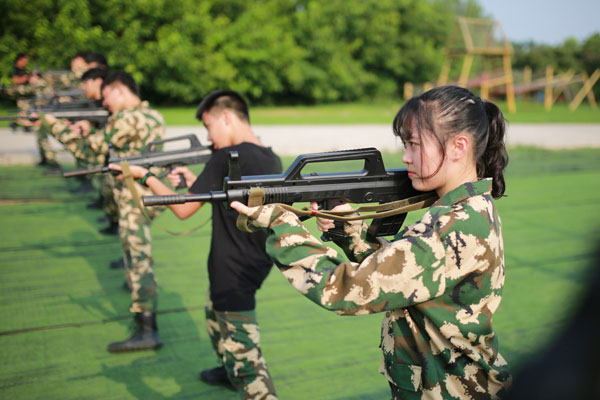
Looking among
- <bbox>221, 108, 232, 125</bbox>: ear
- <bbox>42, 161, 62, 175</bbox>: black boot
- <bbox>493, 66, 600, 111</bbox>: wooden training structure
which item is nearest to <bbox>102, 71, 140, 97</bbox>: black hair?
<bbox>221, 108, 232, 125</bbox>: ear

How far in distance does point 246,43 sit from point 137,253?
78.7ft

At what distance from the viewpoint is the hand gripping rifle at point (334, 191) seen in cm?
181

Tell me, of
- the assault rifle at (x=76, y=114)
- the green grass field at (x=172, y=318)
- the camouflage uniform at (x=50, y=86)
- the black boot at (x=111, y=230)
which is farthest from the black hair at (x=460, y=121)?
the camouflage uniform at (x=50, y=86)

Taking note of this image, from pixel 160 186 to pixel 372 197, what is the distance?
1652 millimetres

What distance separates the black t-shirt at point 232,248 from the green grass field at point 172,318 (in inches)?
35.2

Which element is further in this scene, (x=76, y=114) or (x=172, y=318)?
(x=76, y=114)

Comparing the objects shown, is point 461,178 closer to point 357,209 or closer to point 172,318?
point 357,209

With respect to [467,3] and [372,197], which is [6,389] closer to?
[372,197]

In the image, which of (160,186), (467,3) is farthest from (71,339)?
(467,3)

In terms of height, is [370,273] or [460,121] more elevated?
[460,121]

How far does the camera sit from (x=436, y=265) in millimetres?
1485

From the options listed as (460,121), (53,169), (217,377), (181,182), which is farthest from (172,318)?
(53,169)

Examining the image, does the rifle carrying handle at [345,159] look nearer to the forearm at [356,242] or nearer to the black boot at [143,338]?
the forearm at [356,242]

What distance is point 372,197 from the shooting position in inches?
79.7
